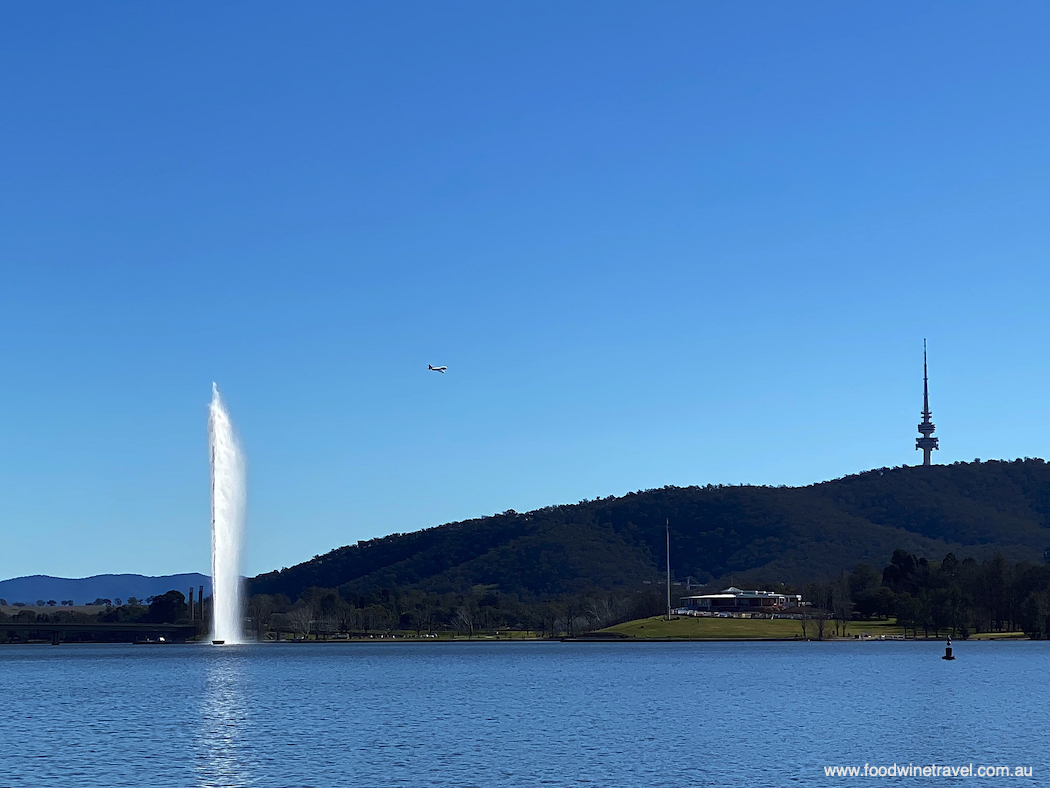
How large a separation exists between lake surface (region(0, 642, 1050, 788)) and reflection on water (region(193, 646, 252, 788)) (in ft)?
0.51

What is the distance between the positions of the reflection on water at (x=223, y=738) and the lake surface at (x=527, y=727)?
15 cm

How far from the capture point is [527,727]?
230ft

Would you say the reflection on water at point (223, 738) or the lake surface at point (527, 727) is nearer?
the reflection on water at point (223, 738)

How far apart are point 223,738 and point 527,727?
15460 mm

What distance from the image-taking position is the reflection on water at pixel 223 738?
50844 mm

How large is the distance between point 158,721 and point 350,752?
22.3 m

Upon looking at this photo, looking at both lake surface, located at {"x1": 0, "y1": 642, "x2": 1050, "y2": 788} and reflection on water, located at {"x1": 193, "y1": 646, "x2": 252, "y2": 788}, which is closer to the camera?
reflection on water, located at {"x1": 193, "y1": 646, "x2": 252, "y2": 788}

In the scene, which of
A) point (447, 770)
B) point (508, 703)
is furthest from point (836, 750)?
point (508, 703)

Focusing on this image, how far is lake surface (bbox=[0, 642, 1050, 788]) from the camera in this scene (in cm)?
5178

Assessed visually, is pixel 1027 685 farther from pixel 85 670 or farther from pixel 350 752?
pixel 85 670

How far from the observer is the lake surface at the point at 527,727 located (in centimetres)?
5178

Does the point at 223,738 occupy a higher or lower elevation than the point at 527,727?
higher

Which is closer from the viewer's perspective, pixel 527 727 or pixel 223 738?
pixel 223 738

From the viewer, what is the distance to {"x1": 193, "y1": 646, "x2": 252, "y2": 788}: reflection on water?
167 feet
